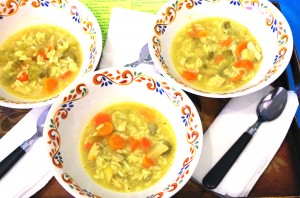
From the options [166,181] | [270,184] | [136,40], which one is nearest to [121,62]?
[136,40]

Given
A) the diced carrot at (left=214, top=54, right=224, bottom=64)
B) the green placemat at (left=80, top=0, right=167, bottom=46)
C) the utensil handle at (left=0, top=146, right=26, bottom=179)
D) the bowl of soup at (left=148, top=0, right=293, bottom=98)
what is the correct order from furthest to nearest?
the green placemat at (left=80, top=0, right=167, bottom=46), the diced carrot at (left=214, top=54, right=224, bottom=64), the bowl of soup at (left=148, top=0, right=293, bottom=98), the utensil handle at (left=0, top=146, right=26, bottom=179)

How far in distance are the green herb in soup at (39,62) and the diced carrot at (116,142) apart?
41 cm

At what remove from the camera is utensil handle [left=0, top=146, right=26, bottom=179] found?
1.59m

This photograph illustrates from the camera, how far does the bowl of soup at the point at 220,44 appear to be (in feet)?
5.93

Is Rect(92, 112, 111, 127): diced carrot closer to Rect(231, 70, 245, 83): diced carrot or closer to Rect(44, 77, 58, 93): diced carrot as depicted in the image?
Rect(44, 77, 58, 93): diced carrot

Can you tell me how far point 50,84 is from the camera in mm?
1840

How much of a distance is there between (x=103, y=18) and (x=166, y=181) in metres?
1.11

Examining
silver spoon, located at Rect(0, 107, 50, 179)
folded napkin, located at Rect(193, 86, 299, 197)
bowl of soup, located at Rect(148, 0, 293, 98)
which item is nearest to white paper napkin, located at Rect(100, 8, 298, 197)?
folded napkin, located at Rect(193, 86, 299, 197)

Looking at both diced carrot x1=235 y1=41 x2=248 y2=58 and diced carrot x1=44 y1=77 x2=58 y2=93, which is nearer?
diced carrot x1=44 y1=77 x2=58 y2=93

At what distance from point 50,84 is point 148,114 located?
0.52 metres

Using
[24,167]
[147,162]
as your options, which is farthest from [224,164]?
[24,167]

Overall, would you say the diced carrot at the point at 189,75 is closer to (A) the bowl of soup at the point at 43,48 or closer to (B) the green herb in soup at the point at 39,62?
(A) the bowl of soup at the point at 43,48

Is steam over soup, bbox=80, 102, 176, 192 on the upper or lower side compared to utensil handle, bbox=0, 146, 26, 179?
upper

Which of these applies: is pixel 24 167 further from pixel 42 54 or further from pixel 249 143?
pixel 249 143
